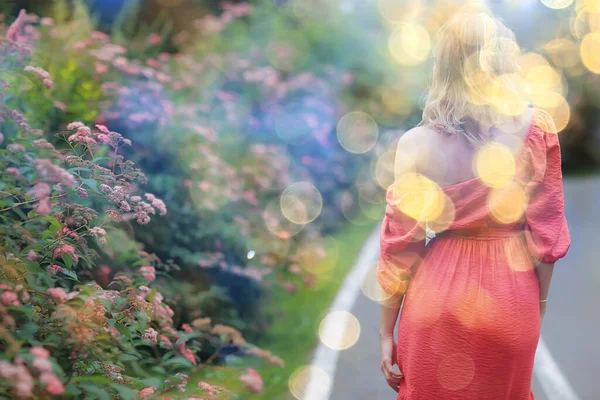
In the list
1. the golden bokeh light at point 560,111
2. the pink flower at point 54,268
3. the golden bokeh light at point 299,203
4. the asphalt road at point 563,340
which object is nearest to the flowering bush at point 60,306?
the pink flower at point 54,268

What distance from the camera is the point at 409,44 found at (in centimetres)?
2048

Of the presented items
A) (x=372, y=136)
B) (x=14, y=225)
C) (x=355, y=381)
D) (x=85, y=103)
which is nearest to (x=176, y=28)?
(x=372, y=136)

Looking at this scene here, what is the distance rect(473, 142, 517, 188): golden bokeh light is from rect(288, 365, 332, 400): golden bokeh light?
9.35ft

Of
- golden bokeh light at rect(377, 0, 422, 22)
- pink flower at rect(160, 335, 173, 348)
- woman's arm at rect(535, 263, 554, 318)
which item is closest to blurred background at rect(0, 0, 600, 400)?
pink flower at rect(160, 335, 173, 348)

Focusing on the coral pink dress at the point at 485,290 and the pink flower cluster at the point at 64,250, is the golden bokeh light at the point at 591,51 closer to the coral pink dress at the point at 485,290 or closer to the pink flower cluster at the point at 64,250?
the coral pink dress at the point at 485,290

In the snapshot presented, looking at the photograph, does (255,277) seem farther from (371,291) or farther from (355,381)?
(371,291)

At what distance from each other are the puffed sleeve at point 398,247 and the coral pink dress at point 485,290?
0.08 feet

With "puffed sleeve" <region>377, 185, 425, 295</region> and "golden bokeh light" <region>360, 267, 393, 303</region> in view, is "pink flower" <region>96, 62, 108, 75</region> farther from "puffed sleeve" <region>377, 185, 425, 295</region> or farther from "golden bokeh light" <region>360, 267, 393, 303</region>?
"golden bokeh light" <region>360, 267, 393, 303</region>

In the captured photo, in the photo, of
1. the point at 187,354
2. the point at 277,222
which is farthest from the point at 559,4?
the point at 187,354

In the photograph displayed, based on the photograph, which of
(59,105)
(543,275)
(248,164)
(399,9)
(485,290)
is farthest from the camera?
(399,9)

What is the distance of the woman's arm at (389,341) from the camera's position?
2.89 metres

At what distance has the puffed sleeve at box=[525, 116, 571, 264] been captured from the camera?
261 cm

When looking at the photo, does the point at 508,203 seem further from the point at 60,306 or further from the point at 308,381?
the point at 308,381

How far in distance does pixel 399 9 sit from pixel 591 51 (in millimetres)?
11054
